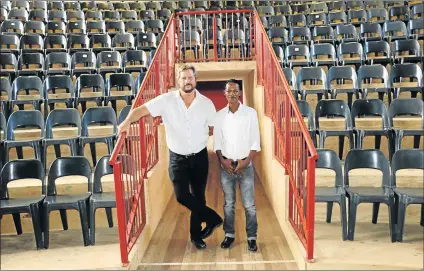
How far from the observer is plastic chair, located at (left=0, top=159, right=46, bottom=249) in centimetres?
339

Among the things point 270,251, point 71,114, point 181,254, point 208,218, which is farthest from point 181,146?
point 71,114

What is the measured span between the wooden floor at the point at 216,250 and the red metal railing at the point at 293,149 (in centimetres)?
26

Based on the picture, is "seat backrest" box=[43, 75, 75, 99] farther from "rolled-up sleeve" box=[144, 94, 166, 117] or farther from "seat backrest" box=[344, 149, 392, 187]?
"seat backrest" box=[344, 149, 392, 187]

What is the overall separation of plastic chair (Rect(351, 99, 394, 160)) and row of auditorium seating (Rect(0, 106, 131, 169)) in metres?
2.48

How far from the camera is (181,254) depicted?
3.31 m

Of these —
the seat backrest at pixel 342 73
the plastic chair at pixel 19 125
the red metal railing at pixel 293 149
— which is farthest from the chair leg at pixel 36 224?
the seat backrest at pixel 342 73

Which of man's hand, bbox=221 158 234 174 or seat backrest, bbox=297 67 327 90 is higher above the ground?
seat backrest, bbox=297 67 327 90

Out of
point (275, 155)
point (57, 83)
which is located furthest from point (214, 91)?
point (275, 155)

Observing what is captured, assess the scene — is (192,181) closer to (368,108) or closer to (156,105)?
(156,105)

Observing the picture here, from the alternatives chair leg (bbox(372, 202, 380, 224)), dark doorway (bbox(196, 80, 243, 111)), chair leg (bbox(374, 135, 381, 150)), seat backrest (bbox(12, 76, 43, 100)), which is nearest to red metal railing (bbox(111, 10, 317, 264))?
chair leg (bbox(372, 202, 380, 224))

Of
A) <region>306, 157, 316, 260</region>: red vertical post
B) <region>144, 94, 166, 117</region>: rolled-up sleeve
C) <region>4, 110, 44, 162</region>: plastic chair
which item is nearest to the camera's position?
<region>306, 157, 316, 260</region>: red vertical post

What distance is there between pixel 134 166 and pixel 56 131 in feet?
6.51

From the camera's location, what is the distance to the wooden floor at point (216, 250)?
3.09 metres

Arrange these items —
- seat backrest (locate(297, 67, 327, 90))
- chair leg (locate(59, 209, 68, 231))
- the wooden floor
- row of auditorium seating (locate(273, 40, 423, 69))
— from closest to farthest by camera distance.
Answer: the wooden floor < chair leg (locate(59, 209, 68, 231)) < seat backrest (locate(297, 67, 327, 90)) < row of auditorium seating (locate(273, 40, 423, 69))
